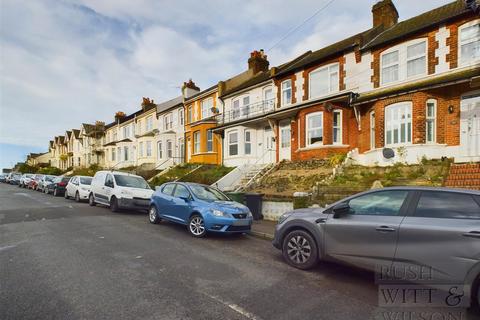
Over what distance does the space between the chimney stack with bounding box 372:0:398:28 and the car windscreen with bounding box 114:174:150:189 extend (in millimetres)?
16123

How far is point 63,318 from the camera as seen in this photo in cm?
345

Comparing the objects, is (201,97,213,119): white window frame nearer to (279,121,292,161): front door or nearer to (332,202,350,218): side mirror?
(279,121,292,161): front door

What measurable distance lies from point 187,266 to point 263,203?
6.83 meters

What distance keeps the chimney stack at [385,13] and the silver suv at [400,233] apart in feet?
52.3

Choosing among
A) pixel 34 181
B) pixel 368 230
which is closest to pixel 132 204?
pixel 368 230

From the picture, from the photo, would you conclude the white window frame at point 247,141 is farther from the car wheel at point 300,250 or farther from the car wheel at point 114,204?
the car wheel at point 300,250

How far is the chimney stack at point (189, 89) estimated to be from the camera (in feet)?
98.3

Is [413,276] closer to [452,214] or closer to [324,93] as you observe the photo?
[452,214]

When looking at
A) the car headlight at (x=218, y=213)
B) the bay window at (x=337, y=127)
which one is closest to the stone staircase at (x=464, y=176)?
the bay window at (x=337, y=127)

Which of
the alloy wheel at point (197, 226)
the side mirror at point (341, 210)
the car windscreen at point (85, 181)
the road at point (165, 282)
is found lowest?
the road at point (165, 282)

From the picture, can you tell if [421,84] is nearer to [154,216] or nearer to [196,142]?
[154,216]

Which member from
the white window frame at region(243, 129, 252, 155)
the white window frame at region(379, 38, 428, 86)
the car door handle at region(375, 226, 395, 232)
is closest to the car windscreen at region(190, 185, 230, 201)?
the car door handle at region(375, 226, 395, 232)

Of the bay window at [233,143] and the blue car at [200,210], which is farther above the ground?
the bay window at [233,143]

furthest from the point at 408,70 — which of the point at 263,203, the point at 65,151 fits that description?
the point at 65,151
